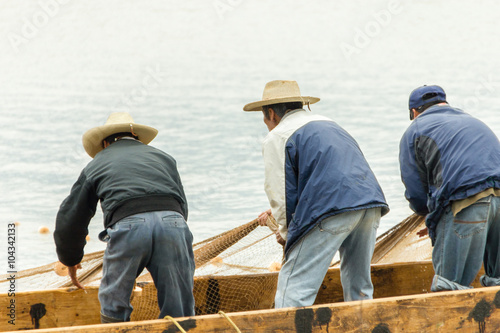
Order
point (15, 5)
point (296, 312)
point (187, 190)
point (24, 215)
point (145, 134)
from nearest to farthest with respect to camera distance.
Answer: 1. point (296, 312)
2. point (145, 134)
3. point (24, 215)
4. point (187, 190)
5. point (15, 5)

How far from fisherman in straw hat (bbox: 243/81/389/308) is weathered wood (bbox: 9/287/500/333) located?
1.17 ft

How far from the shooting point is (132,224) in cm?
376

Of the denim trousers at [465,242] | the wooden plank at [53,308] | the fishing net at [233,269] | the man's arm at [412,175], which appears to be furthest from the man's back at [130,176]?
the denim trousers at [465,242]

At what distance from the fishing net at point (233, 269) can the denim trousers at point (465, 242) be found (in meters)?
1.17

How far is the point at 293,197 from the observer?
4.02 m

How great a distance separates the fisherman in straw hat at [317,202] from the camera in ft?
12.8

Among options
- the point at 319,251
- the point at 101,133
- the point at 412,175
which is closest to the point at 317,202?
the point at 319,251

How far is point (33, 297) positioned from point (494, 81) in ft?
68.5

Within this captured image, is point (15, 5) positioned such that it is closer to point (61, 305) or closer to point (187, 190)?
point (187, 190)

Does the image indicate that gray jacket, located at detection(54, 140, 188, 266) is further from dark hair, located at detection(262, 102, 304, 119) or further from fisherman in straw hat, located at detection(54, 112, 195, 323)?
dark hair, located at detection(262, 102, 304, 119)

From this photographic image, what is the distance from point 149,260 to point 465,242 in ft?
6.16

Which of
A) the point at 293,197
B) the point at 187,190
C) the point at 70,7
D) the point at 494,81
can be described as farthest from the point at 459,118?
the point at 70,7

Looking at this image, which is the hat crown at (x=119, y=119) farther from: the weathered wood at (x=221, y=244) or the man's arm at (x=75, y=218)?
the weathered wood at (x=221, y=244)

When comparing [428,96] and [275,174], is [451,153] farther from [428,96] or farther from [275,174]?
[275,174]
